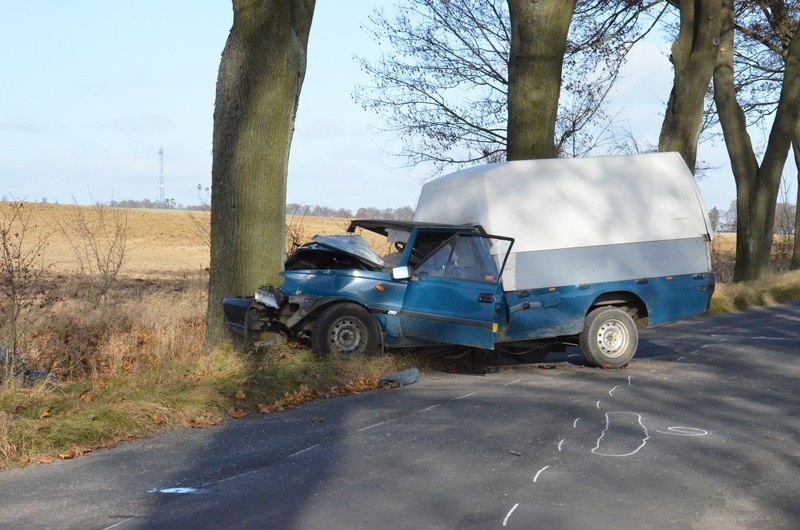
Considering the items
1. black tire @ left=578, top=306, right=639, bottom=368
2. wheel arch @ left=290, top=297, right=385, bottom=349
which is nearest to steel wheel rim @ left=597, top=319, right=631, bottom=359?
black tire @ left=578, top=306, right=639, bottom=368

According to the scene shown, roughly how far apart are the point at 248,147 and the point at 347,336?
2662 millimetres

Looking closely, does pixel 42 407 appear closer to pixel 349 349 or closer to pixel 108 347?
pixel 108 347

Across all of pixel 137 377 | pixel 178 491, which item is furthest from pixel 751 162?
pixel 178 491

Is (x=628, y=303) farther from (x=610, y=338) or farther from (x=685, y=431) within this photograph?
(x=685, y=431)

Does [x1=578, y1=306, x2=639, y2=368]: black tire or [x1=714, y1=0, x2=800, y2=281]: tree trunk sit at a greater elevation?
[x1=714, y1=0, x2=800, y2=281]: tree trunk

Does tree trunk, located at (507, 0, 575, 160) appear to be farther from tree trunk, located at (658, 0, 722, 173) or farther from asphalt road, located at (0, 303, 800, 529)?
tree trunk, located at (658, 0, 722, 173)

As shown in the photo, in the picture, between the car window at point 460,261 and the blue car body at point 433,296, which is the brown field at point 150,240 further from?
the car window at point 460,261

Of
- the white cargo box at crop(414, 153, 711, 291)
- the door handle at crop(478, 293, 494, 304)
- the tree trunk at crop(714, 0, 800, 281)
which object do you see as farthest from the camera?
the tree trunk at crop(714, 0, 800, 281)

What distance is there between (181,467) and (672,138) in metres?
18.1

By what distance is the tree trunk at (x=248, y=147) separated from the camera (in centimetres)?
1279

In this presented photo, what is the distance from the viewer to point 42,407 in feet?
30.8

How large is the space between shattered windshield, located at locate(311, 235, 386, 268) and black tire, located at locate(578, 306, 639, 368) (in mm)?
2836

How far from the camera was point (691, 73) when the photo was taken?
77.5 feet

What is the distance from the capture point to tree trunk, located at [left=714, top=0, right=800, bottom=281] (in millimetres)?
27578
